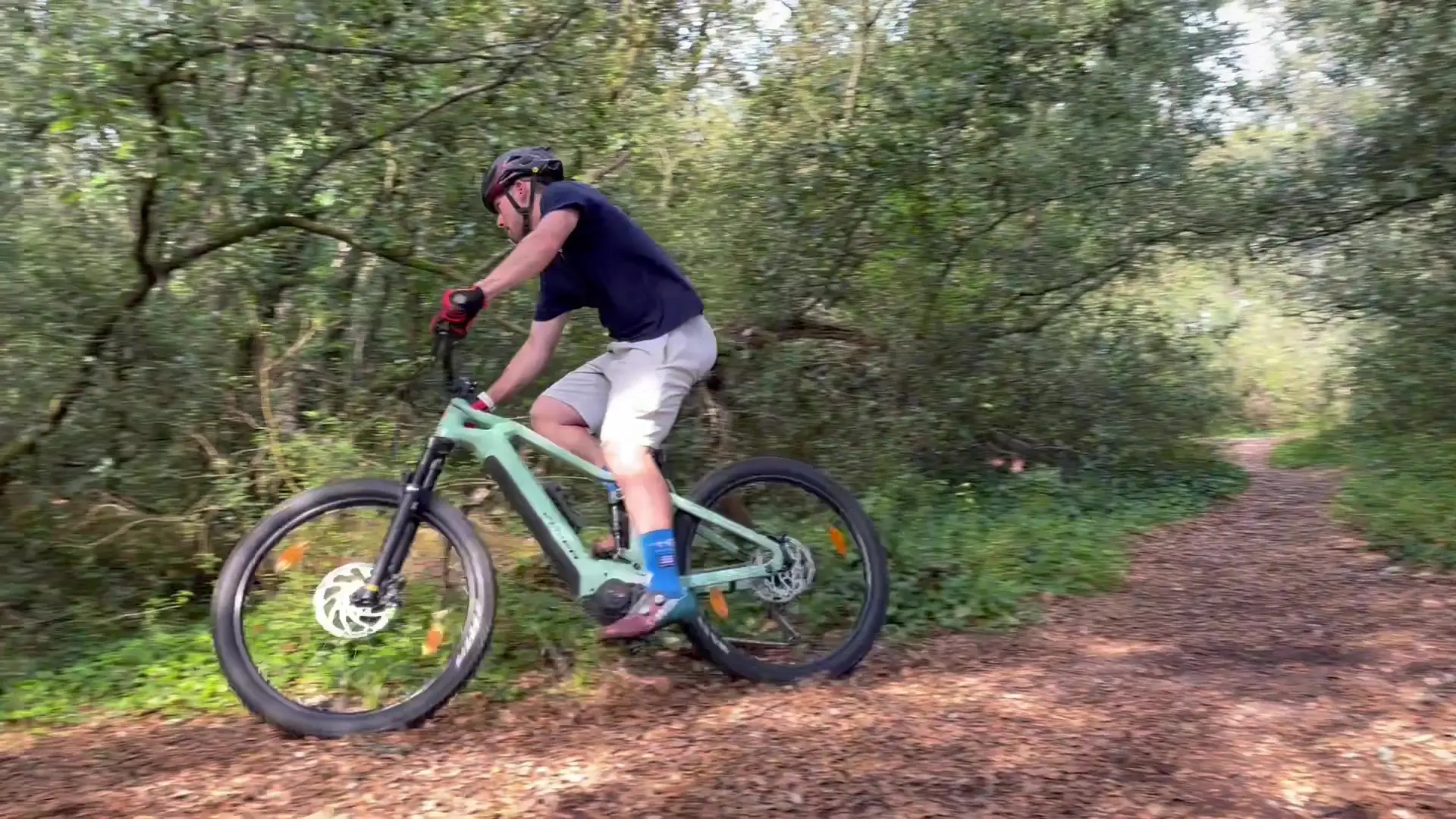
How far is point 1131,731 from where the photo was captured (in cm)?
340

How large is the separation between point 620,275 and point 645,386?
1.33ft

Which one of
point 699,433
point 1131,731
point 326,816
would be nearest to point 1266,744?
point 1131,731

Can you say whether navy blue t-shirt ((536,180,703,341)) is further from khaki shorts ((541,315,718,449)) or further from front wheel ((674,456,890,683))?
front wheel ((674,456,890,683))

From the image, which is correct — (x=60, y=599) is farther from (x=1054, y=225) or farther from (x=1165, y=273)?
(x=1165, y=273)

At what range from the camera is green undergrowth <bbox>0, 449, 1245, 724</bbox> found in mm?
3691

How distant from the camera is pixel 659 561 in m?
3.76

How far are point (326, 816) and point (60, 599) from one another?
2280 mm

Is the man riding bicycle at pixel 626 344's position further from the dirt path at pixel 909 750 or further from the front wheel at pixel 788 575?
the dirt path at pixel 909 750

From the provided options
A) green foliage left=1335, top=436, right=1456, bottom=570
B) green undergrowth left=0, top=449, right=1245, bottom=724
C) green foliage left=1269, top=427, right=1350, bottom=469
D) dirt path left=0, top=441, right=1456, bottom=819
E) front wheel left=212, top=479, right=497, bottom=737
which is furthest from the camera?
green foliage left=1269, top=427, right=1350, bottom=469

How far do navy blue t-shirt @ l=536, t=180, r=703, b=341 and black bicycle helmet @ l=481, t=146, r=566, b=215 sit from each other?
7cm

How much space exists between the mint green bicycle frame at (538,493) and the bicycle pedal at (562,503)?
0.01 meters

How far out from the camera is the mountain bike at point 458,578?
343cm

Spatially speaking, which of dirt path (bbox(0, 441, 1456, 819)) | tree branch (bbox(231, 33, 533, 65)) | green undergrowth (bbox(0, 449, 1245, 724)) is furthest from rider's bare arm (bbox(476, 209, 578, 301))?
tree branch (bbox(231, 33, 533, 65))

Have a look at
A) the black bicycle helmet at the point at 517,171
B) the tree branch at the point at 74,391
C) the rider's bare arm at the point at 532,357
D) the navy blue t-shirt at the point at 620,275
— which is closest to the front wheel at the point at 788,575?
the navy blue t-shirt at the point at 620,275
